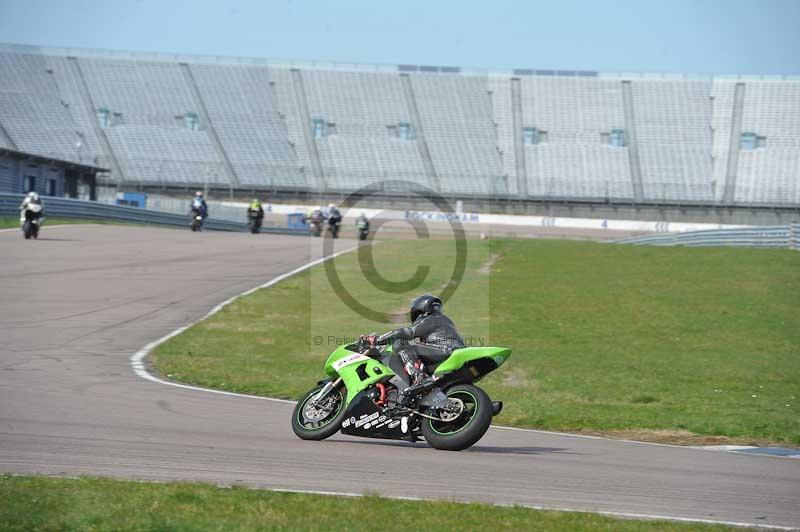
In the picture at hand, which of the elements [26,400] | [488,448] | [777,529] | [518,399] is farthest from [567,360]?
[777,529]

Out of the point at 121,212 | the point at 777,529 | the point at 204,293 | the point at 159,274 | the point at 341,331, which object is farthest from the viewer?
the point at 121,212

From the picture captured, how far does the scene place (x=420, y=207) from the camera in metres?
66.4

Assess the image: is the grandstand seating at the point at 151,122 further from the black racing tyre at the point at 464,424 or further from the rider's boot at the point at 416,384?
the black racing tyre at the point at 464,424

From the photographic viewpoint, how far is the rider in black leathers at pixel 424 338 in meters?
9.40

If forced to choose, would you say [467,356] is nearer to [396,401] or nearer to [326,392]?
[396,401]

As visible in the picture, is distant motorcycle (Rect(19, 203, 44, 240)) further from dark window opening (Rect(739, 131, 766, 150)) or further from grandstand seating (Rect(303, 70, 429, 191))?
dark window opening (Rect(739, 131, 766, 150))

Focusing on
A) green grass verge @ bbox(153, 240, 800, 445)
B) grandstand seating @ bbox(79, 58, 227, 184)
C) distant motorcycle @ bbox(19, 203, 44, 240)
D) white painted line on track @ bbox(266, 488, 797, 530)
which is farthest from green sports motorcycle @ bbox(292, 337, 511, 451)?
grandstand seating @ bbox(79, 58, 227, 184)

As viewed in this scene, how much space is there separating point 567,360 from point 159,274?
1309 centimetres

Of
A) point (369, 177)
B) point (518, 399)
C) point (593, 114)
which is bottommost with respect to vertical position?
point (518, 399)

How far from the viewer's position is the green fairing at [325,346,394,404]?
9.51 meters

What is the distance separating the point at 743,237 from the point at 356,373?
3012 cm

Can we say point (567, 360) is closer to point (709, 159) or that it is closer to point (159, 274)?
point (159, 274)

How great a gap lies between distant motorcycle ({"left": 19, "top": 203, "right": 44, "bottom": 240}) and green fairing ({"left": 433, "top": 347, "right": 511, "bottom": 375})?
82.4 feet

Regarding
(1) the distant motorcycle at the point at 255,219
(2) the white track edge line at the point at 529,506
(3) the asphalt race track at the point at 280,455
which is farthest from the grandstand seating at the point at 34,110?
(2) the white track edge line at the point at 529,506
